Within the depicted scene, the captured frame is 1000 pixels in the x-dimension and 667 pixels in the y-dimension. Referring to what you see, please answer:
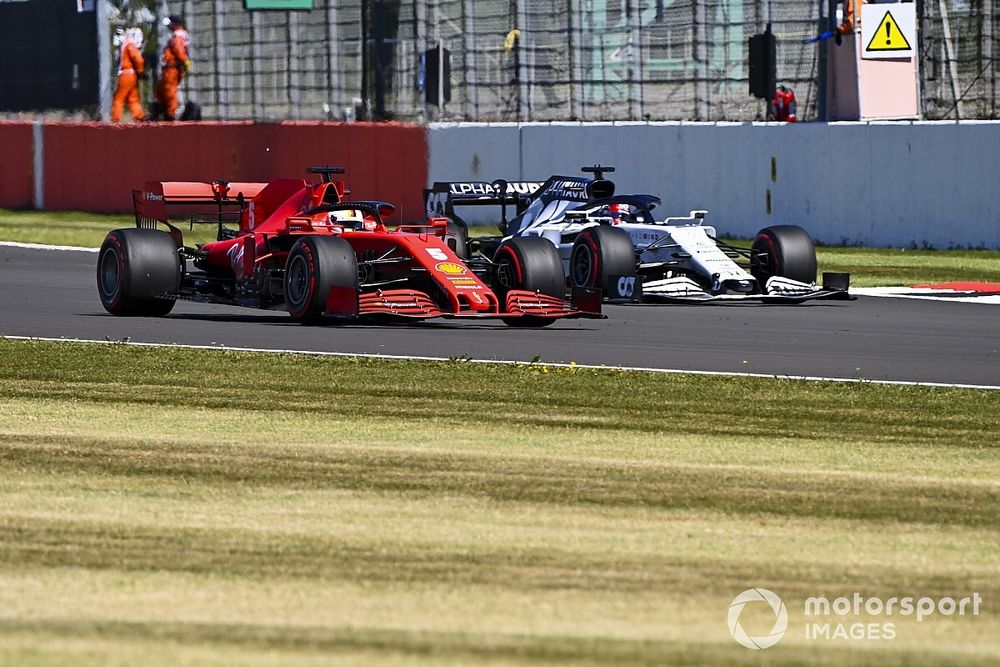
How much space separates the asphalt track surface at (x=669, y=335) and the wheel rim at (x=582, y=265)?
1.69 ft

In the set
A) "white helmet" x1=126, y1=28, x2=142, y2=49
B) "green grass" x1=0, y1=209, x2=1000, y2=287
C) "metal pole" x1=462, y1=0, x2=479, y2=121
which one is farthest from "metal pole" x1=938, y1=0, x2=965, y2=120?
"white helmet" x1=126, y1=28, x2=142, y2=49

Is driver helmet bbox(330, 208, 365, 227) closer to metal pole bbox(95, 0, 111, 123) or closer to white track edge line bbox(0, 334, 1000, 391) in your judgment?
white track edge line bbox(0, 334, 1000, 391)

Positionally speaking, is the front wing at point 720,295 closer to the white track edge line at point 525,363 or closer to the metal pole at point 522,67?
the white track edge line at point 525,363

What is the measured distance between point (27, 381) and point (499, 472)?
4339mm

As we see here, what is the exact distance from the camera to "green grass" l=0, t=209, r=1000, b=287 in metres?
21.2

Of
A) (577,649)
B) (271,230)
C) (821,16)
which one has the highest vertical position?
(821,16)

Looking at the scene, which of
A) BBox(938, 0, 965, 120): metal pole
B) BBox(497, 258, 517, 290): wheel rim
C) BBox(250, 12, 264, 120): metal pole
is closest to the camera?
BBox(497, 258, 517, 290): wheel rim

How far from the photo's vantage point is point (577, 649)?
545 cm

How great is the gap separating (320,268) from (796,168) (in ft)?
36.1

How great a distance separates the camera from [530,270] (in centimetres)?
1547

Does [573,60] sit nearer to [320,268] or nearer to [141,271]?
[141,271]

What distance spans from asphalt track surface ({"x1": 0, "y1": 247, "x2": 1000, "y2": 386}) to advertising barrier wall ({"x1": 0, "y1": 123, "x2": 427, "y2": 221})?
370 inches

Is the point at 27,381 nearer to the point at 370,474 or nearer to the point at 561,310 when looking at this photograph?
the point at 370,474

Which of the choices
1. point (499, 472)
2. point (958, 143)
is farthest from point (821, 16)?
point (499, 472)
